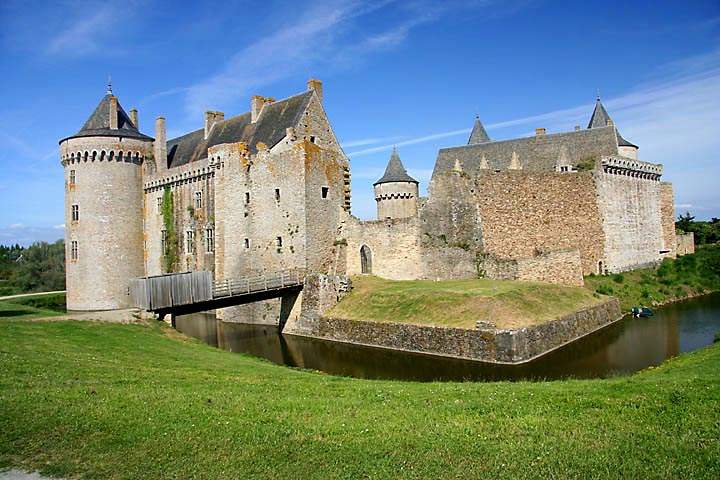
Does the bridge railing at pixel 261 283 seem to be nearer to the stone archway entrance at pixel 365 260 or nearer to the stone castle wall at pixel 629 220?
the stone archway entrance at pixel 365 260

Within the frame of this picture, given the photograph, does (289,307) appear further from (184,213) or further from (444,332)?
(184,213)

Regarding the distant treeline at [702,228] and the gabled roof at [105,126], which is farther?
the distant treeline at [702,228]

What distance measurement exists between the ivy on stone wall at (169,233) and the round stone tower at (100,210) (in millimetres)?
1844

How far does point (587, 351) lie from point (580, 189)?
13200mm

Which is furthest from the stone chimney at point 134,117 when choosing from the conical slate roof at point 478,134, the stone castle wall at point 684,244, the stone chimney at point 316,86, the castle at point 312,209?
the stone castle wall at point 684,244

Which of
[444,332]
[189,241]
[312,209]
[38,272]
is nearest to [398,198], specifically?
[312,209]

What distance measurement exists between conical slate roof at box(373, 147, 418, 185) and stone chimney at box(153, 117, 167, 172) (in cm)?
1335

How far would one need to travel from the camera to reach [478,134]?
150 ft

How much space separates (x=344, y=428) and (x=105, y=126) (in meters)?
29.6

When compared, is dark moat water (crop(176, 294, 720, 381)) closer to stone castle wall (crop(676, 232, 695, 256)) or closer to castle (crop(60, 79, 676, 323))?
castle (crop(60, 79, 676, 323))

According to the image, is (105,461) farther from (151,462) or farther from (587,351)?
(587,351)

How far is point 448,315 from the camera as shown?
19438 mm

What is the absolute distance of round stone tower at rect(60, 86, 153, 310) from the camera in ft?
101

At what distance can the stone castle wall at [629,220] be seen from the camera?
102 feet
